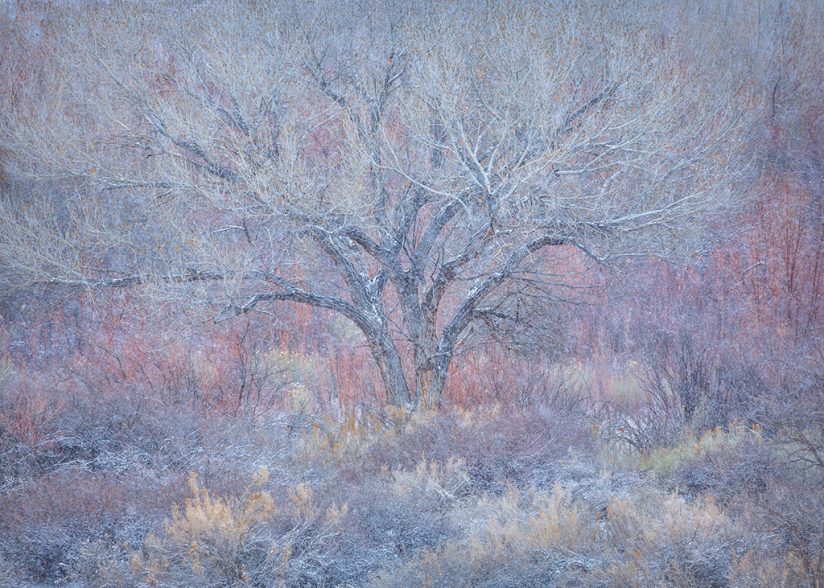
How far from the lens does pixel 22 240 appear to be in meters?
9.77

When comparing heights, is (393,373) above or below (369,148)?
below

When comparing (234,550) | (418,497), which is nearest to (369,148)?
(418,497)

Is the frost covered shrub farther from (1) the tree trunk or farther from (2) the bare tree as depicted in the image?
(1) the tree trunk

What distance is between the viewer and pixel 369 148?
10.2m

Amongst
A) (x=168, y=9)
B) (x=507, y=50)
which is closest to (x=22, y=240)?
(x=168, y=9)

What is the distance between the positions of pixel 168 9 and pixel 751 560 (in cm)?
923

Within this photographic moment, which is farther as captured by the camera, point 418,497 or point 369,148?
point 369,148

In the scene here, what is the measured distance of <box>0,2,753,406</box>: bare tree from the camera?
964 cm

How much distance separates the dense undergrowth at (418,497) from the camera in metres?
5.89

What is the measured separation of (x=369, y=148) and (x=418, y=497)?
4579 mm

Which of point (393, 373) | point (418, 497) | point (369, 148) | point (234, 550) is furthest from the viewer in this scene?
point (393, 373)

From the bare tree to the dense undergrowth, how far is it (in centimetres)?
165

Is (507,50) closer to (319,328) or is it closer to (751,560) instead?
(751,560)

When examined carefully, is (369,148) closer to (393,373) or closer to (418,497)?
(393,373)
